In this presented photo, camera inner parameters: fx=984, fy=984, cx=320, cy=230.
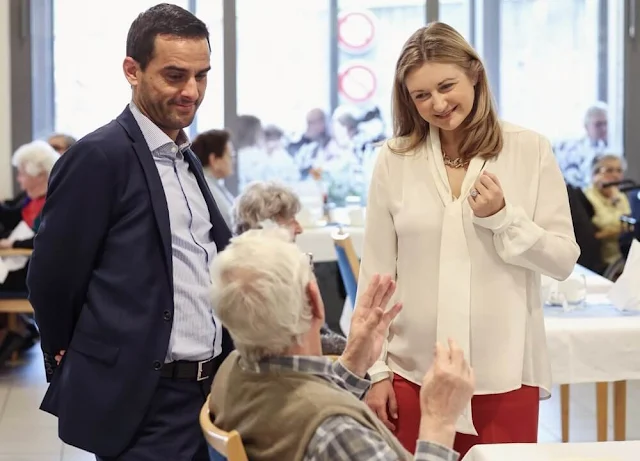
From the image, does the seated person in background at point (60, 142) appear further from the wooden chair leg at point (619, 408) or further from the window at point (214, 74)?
the wooden chair leg at point (619, 408)

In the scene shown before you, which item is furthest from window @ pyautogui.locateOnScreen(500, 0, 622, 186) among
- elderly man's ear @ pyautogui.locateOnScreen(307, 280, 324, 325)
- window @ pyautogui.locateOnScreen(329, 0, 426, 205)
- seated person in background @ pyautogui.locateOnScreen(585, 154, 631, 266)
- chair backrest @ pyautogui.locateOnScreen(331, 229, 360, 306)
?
elderly man's ear @ pyautogui.locateOnScreen(307, 280, 324, 325)

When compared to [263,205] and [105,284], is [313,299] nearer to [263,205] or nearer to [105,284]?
[105,284]

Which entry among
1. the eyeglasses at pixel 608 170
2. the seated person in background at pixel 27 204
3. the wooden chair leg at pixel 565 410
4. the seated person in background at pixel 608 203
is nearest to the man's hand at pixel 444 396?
the wooden chair leg at pixel 565 410

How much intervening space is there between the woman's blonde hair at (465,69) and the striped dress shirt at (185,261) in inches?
20.8

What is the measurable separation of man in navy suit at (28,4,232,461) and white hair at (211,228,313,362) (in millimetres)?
441

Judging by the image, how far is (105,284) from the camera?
202 centimetres

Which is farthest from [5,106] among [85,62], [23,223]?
[23,223]

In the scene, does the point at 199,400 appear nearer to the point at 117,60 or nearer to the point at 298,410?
the point at 298,410

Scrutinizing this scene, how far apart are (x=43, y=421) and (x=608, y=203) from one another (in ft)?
12.9

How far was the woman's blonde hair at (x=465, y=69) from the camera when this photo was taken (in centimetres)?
206

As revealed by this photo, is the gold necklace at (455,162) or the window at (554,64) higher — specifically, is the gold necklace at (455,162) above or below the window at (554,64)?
below

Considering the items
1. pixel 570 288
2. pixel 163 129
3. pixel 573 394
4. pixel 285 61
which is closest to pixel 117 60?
pixel 285 61

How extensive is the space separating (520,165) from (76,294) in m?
0.97

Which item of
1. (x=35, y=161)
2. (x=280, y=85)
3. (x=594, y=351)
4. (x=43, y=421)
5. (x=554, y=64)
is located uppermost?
(x=554, y=64)
